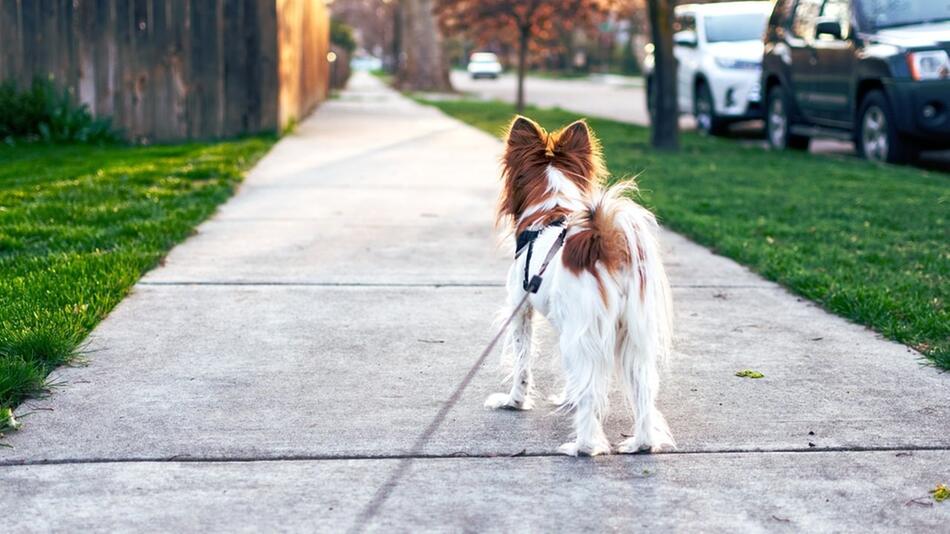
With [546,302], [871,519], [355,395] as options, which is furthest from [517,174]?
[871,519]

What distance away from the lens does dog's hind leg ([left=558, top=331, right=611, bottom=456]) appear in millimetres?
3857

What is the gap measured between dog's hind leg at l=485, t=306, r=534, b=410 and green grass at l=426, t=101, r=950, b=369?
1.85 metres

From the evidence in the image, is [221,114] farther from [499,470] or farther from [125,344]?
[499,470]

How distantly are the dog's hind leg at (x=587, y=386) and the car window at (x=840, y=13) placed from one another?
403 inches

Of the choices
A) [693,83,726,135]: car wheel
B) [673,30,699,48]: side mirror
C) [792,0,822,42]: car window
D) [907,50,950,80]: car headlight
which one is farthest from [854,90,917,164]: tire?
[673,30,699,48]: side mirror

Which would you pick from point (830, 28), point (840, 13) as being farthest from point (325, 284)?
point (840, 13)

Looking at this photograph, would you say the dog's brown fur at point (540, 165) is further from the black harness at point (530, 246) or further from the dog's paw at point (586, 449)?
the dog's paw at point (586, 449)

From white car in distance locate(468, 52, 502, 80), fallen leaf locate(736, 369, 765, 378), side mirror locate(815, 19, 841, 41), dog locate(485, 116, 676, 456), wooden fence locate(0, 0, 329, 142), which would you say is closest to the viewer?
dog locate(485, 116, 676, 456)

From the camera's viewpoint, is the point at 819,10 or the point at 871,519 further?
the point at 819,10

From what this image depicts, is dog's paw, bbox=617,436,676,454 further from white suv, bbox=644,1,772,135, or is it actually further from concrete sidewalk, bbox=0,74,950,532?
white suv, bbox=644,1,772,135

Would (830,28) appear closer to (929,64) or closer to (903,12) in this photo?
(903,12)

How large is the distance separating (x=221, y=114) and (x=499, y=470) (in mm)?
11734

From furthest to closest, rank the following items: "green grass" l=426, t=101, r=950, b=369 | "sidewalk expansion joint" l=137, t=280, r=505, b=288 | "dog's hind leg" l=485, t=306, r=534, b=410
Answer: "sidewalk expansion joint" l=137, t=280, r=505, b=288 < "green grass" l=426, t=101, r=950, b=369 < "dog's hind leg" l=485, t=306, r=534, b=410

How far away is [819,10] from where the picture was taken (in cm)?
1405
